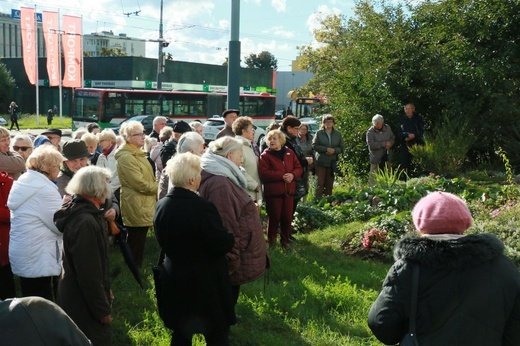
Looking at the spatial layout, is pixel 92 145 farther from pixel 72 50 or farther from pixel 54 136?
pixel 72 50

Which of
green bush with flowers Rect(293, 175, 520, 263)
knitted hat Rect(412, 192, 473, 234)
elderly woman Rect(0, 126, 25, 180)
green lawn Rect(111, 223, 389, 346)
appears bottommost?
green lawn Rect(111, 223, 389, 346)

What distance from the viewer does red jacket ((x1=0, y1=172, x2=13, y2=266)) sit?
590 centimetres

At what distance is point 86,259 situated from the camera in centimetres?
453

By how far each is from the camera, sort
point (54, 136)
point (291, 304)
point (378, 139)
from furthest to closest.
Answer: point (378, 139) < point (54, 136) < point (291, 304)

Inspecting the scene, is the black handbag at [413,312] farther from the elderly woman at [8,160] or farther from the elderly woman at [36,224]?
the elderly woman at [8,160]

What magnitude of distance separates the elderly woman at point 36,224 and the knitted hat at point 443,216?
317 cm

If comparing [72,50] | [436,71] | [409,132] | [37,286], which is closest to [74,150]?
[37,286]

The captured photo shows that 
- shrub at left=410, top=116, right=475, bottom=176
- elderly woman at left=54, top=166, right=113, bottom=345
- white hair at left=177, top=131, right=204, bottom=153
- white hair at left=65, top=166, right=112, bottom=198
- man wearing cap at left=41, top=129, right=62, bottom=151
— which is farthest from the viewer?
shrub at left=410, top=116, right=475, bottom=176

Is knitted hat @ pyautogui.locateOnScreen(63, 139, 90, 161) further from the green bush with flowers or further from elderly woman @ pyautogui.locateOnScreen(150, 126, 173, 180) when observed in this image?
the green bush with flowers

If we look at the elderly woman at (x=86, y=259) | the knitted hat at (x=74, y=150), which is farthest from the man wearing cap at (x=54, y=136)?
the elderly woman at (x=86, y=259)

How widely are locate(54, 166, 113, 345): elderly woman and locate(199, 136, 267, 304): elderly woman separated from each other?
92cm

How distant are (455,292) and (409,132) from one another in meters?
12.3

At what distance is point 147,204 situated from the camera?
7.83 metres

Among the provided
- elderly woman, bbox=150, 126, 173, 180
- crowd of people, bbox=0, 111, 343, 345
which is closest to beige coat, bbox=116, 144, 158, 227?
crowd of people, bbox=0, 111, 343, 345
